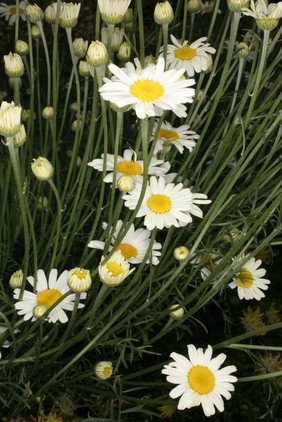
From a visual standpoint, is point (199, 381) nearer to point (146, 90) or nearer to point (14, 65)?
point (146, 90)

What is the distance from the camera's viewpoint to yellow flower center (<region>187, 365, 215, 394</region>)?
106cm

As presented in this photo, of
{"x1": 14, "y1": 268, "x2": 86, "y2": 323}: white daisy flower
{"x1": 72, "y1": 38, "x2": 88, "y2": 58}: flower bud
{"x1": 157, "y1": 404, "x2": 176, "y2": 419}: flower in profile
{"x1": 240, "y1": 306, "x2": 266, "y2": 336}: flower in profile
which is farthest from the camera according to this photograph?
{"x1": 240, "y1": 306, "x2": 266, "y2": 336}: flower in profile

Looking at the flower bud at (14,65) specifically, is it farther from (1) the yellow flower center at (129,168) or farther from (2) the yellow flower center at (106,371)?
(2) the yellow flower center at (106,371)

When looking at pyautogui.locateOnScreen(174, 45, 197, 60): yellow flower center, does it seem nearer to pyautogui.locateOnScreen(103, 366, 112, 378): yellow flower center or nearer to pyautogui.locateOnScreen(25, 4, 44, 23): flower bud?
pyautogui.locateOnScreen(25, 4, 44, 23): flower bud

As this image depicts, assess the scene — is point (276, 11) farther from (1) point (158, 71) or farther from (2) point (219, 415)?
(2) point (219, 415)

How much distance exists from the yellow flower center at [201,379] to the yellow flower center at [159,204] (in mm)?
246

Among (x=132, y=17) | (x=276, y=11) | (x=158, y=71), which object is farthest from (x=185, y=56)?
(x=158, y=71)

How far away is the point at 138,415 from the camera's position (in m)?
1.41

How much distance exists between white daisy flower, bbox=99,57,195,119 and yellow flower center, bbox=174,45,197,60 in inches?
13.7

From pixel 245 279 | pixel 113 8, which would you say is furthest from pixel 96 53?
pixel 245 279

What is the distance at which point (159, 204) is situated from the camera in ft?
3.53

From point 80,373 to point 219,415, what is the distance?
365mm

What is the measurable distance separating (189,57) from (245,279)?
1.38ft

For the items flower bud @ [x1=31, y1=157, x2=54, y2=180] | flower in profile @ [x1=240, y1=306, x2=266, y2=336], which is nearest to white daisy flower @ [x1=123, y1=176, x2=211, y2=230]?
flower bud @ [x1=31, y1=157, x2=54, y2=180]
